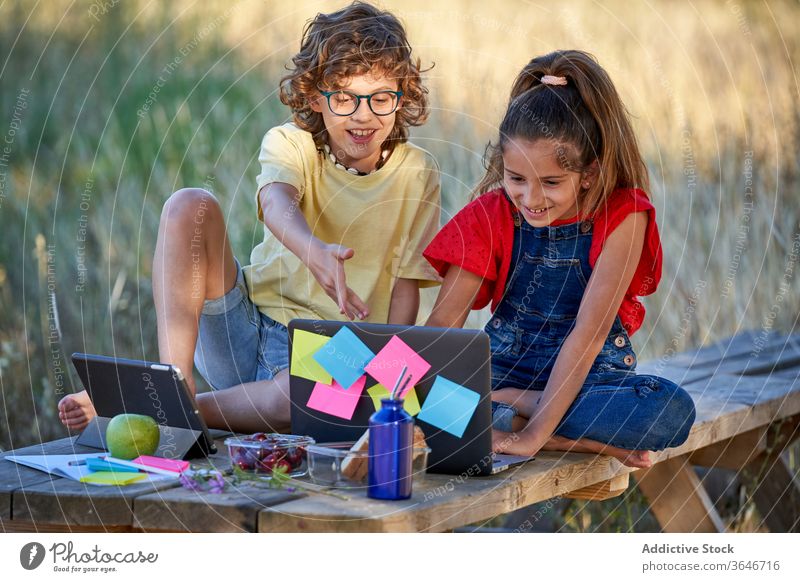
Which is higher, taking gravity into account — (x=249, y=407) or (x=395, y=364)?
(x=395, y=364)

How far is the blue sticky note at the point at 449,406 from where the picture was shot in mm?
2039

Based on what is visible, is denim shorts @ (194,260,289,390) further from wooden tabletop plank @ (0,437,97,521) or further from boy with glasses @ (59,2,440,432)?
wooden tabletop plank @ (0,437,97,521)

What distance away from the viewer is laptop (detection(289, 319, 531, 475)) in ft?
6.59

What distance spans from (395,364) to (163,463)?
489 millimetres

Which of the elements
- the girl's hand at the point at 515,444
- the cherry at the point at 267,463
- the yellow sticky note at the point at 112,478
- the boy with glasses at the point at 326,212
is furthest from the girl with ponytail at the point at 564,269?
the yellow sticky note at the point at 112,478

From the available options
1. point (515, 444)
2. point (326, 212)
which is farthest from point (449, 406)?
point (326, 212)

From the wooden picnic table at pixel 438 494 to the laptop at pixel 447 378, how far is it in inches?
1.4

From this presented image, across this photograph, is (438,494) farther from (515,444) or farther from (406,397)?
(515,444)

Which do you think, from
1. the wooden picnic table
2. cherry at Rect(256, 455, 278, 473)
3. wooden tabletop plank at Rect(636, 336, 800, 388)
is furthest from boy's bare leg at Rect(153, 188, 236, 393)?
wooden tabletop plank at Rect(636, 336, 800, 388)

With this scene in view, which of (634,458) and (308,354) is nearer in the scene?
(308,354)

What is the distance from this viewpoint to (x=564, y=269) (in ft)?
8.29

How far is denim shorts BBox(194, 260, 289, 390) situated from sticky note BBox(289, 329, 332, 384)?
535 mm

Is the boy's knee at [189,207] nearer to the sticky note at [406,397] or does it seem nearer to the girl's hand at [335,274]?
the girl's hand at [335,274]
